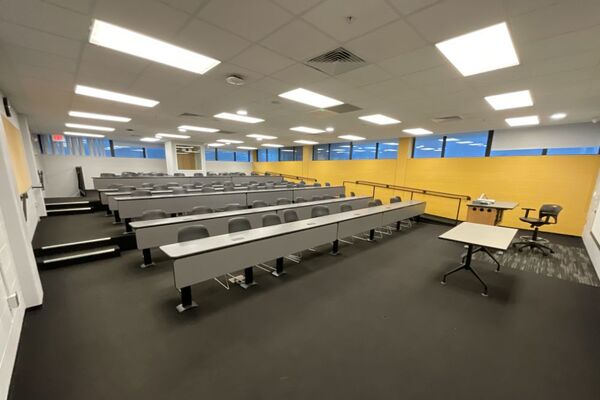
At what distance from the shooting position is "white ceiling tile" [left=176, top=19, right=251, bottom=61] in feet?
7.02

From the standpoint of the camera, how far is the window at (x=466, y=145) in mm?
7535

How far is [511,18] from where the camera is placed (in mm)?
1868

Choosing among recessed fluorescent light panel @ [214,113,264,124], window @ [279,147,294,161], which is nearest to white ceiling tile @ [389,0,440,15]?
recessed fluorescent light panel @ [214,113,264,124]

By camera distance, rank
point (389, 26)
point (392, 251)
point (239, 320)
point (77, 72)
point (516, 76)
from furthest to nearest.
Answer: point (392, 251) < point (77, 72) < point (516, 76) < point (239, 320) < point (389, 26)

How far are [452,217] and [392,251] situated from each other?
15.6 ft

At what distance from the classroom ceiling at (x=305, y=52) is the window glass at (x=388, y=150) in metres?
4.74

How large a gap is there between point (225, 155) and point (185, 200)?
11.8 meters

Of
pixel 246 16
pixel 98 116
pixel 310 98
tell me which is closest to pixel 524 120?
pixel 310 98

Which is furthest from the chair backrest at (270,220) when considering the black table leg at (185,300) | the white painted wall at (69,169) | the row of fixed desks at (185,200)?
the white painted wall at (69,169)

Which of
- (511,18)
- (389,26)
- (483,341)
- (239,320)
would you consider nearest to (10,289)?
(239,320)

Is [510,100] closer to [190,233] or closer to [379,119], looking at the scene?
[379,119]

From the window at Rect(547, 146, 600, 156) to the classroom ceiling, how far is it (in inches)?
69.2

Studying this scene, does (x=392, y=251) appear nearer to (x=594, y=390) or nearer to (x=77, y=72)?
(x=594, y=390)

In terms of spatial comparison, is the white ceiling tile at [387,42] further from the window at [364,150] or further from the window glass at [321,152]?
the window glass at [321,152]
